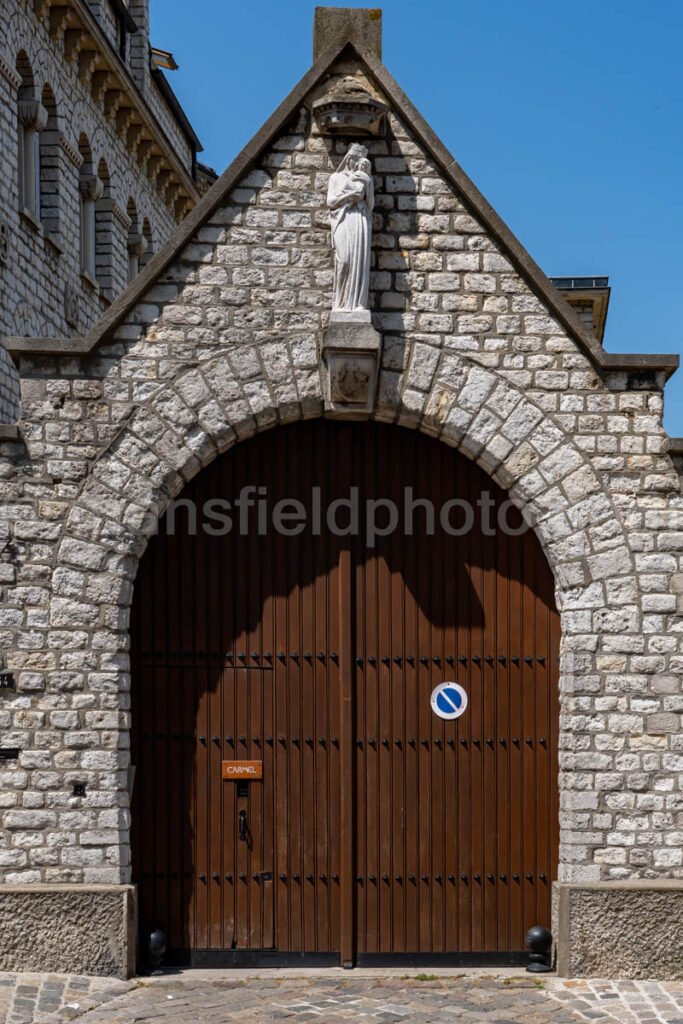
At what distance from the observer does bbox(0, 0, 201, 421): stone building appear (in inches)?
506

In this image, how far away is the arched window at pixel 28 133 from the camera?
13484mm

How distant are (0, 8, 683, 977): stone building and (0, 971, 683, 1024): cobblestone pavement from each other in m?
0.24

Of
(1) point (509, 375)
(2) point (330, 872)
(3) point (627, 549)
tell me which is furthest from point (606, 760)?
(1) point (509, 375)

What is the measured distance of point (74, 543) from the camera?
26.8ft

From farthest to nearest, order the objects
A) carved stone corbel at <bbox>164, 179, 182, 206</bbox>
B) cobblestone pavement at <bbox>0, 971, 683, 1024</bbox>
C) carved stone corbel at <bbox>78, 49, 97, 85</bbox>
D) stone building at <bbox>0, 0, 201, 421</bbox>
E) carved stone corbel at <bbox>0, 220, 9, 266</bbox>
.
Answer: carved stone corbel at <bbox>164, 179, 182, 206</bbox> < carved stone corbel at <bbox>78, 49, 97, 85</bbox> < stone building at <bbox>0, 0, 201, 421</bbox> < carved stone corbel at <bbox>0, 220, 9, 266</bbox> < cobblestone pavement at <bbox>0, 971, 683, 1024</bbox>

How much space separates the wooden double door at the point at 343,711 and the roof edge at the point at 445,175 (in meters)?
1.19

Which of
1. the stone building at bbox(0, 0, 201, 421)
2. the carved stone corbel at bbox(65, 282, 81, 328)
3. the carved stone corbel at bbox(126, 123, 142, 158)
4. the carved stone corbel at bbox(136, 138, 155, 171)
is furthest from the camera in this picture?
the carved stone corbel at bbox(136, 138, 155, 171)

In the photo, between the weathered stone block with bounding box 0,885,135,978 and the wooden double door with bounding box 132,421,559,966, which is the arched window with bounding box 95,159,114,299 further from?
the weathered stone block with bounding box 0,885,135,978

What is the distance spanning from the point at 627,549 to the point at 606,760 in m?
1.35

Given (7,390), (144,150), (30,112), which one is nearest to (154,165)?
(144,150)

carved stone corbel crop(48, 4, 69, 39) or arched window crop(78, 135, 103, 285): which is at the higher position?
carved stone corbel crop(48, 4, 69, 39)

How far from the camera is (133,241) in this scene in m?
18.1

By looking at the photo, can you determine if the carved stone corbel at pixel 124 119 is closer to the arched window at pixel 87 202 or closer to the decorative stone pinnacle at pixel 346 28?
the arched window at pixel 87 202

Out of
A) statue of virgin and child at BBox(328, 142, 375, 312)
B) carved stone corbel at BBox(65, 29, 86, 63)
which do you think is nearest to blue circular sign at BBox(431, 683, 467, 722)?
statue of virgin and child at BBox(328, 142, 375, 312)
